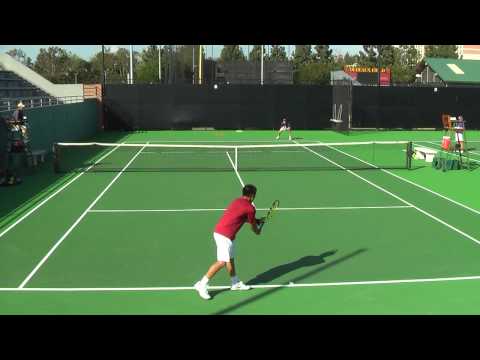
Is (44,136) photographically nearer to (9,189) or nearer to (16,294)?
(9,189)

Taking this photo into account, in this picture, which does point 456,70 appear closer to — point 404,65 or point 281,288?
point 404,65

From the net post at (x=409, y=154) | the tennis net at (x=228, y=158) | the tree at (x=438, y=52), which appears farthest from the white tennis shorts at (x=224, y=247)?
the tree at (x=438, y=52)

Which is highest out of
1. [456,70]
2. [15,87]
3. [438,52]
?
[438,52]

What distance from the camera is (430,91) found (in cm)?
3772

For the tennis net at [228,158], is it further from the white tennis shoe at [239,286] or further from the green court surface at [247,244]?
the white tennis shoe at [239,286]

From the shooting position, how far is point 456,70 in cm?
5628

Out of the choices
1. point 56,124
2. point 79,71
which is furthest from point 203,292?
point 79,71

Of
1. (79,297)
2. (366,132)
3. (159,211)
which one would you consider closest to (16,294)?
(79,297)

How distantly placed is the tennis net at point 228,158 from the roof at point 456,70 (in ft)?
103

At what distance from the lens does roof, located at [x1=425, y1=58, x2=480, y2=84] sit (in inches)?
2145

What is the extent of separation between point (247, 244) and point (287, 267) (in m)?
1.53

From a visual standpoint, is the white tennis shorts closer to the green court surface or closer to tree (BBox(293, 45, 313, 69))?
the green court surface

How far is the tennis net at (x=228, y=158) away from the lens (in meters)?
20.0

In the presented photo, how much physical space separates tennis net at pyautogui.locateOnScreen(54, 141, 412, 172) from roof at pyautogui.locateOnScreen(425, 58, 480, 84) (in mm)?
31261
